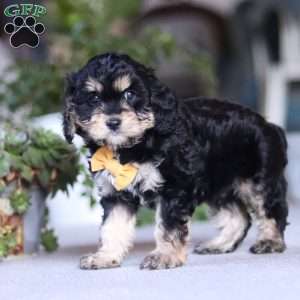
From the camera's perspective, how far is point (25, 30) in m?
3.34

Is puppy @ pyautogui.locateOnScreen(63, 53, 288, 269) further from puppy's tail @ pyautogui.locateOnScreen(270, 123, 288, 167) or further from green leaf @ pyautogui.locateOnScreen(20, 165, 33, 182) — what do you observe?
green leaf @ pyautogui.locateOnScreen(20, 165, 33, 182)

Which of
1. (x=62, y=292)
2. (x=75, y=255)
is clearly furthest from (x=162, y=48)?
(x=62, y=292)

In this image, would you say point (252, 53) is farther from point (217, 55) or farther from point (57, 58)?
point (57, 58)

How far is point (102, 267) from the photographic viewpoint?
3.45 metres

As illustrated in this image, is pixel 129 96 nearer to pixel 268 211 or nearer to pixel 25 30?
pixel 25 30

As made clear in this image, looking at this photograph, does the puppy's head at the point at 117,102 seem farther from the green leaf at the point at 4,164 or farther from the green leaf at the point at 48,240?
the green leaf at the point at 48,240

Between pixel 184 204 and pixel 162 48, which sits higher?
pixel 162 48

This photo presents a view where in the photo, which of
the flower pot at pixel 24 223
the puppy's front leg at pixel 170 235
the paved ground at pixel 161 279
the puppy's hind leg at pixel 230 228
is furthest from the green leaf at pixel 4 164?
the puppy's hind leg at pixel 230 228

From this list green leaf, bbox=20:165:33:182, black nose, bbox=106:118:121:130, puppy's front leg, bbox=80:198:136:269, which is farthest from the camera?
green leaf, bbox=20:165:33:182

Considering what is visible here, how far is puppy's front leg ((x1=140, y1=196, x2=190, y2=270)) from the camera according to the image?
3.40m

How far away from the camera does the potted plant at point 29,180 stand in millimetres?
3805

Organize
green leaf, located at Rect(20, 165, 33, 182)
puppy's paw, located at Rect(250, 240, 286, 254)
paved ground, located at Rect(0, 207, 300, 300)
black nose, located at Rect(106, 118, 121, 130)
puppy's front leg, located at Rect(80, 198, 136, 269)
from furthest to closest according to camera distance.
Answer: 1. green leaf, located at Rect(20, 165, 33, 182)
2. puppy's paw, located at Rect(250, 240, 286, 254)
3. puppy's front leg, located at Rect(80, 198, 136, 269)
4. black nose, located at Rect(106, 118, 121, 130)
5. paved ground, located at Rect(0, 207, 300, 300)

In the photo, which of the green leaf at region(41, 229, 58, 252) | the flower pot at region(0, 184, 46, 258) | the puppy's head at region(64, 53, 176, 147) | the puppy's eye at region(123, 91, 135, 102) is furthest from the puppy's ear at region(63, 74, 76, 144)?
the green leaf at region(41, 229, 58, 252)

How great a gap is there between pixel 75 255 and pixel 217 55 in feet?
21.3
